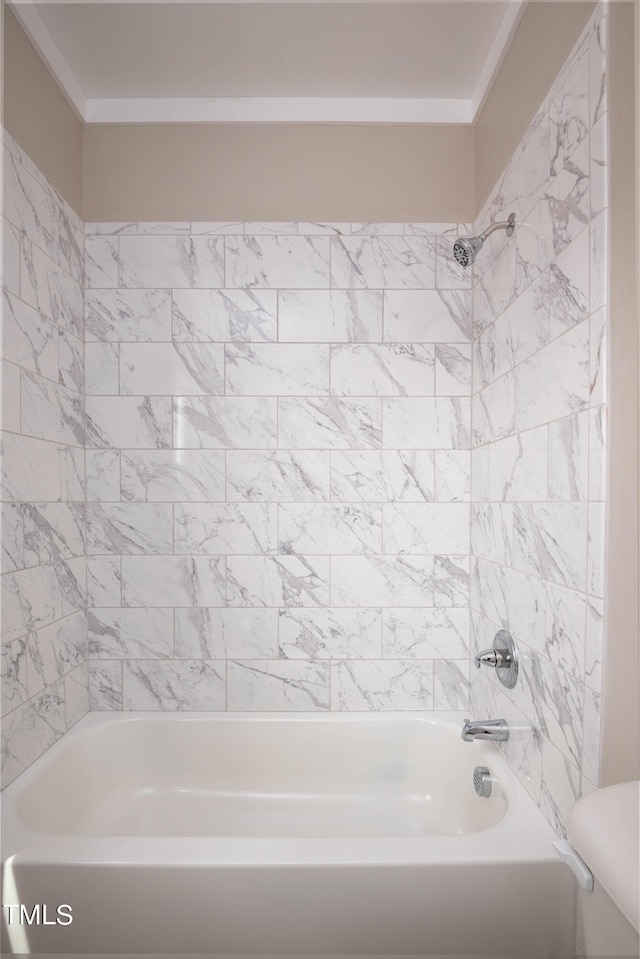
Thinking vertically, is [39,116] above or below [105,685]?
above

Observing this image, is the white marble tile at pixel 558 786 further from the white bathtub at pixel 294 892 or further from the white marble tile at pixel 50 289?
the white marble tile at pixel 50 289

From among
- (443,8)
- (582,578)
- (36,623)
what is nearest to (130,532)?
(36,623)

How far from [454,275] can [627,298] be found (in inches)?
46.0

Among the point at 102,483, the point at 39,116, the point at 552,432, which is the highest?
the point at 39,116

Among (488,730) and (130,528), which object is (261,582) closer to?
(130,528)

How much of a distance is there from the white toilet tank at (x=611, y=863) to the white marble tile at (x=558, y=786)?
34 centimetres

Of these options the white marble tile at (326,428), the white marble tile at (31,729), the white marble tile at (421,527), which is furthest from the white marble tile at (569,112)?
the white marble tile at (31,729)

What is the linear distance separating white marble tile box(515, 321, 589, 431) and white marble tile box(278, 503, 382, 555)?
2.43 ft

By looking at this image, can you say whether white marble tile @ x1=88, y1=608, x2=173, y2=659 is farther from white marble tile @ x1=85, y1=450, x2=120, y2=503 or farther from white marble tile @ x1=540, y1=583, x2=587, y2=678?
white marble tile @ x1=540, y1=583, x2=587, y2=678

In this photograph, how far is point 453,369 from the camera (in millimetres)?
2348

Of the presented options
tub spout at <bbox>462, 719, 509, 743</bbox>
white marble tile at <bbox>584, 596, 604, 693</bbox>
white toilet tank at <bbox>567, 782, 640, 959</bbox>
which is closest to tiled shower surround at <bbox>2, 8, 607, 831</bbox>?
tub spout at <bbox>462, 719, 509, 743</bbox>

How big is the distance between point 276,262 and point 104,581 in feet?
4.41

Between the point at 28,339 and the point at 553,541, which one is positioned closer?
the point at 553,541

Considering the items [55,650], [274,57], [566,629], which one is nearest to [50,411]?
[55,650]
